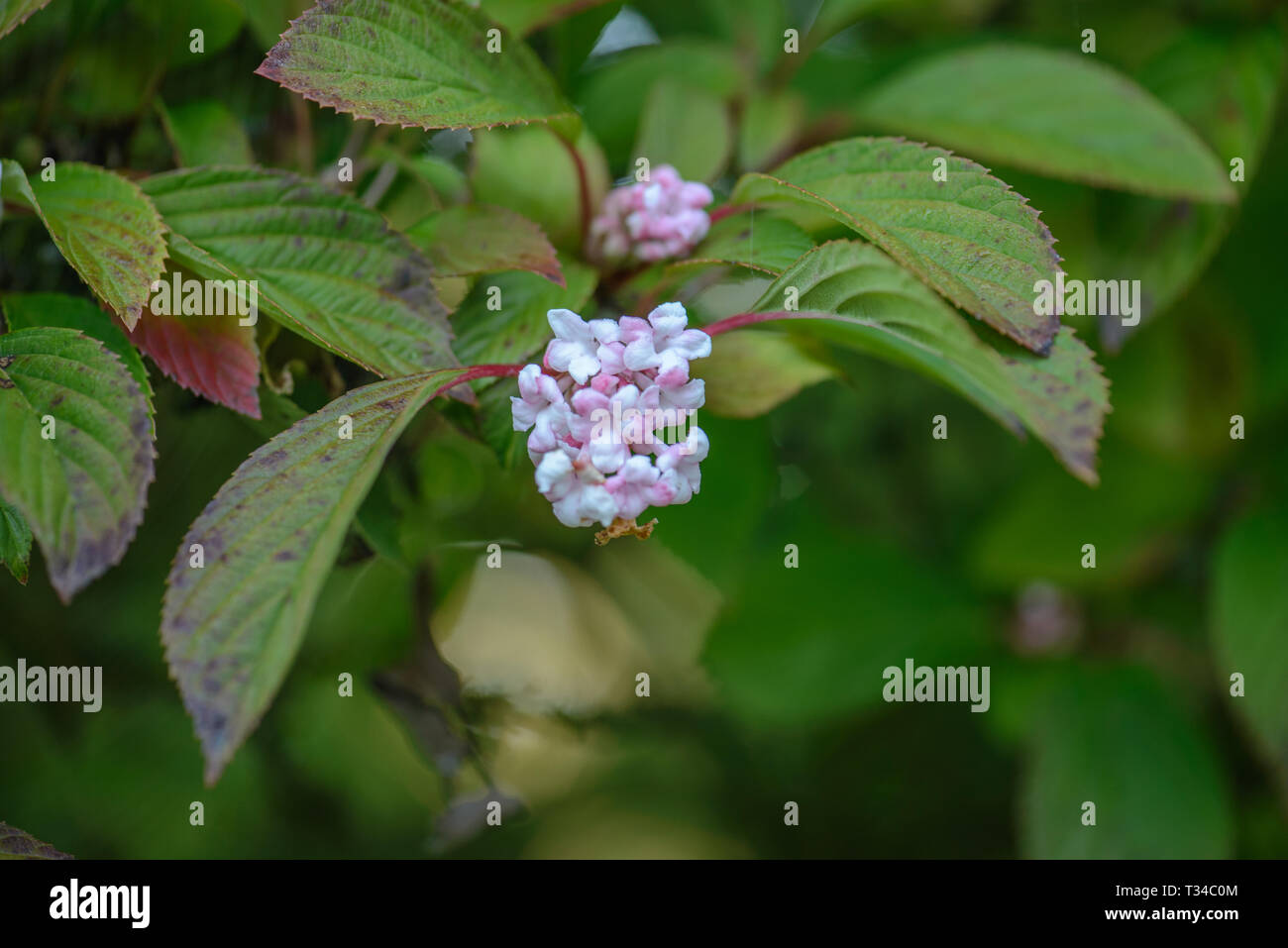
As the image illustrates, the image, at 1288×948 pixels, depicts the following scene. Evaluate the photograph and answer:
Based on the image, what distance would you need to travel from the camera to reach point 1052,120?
722mm

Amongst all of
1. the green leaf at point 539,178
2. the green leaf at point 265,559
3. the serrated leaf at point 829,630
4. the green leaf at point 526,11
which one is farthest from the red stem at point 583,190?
the serrated leaf at point 829,630

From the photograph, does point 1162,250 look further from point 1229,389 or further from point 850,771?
point 850,771

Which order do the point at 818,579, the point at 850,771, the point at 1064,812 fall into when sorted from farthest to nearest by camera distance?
the point at 850,771 → the point at 818,579 → the point at 1064,812

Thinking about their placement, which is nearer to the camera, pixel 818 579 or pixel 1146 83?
pixel 1146 83

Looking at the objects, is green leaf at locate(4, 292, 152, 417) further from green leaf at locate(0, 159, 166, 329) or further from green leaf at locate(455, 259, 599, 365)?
green leaf at locate(455, 259, 599, 365)

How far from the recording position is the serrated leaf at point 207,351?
508mm

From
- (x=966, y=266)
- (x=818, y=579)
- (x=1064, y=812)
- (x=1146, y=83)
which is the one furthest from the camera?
(x=818, y=579)

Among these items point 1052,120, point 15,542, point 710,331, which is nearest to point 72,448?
point 15,542

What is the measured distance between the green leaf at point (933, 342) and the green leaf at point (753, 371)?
3 cm

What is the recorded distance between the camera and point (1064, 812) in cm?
100

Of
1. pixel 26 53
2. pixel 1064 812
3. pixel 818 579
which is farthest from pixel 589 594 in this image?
pixel 26 53

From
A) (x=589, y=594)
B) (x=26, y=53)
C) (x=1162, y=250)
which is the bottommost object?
(x=589, y=594)

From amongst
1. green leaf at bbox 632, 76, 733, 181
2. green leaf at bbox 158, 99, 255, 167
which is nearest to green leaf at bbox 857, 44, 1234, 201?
green leaf at bbox 632, 76, 733, 181
